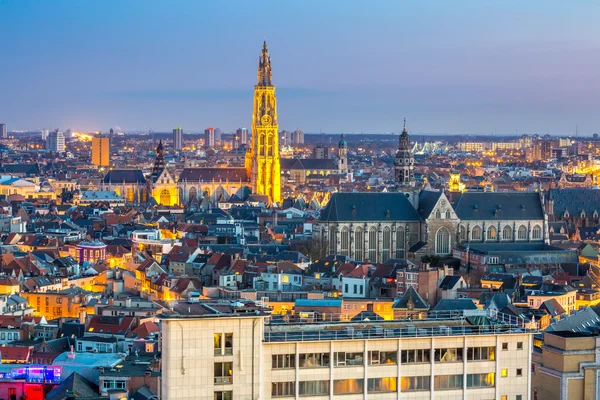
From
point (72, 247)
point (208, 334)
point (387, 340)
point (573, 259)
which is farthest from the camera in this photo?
point (72, 247)

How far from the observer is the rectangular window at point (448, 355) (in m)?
31.8

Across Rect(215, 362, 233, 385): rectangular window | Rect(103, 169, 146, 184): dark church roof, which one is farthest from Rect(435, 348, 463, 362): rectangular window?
Rect(103, 169, 146, 184): dark church roof

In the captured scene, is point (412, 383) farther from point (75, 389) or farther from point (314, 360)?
point (75, 389)

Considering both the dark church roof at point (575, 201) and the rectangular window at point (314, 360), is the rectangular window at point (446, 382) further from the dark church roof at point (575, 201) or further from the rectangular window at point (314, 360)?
the dark church roof at point (575, 201)

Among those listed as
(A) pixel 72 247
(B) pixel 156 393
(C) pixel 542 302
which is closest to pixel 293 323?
(B) pixel 156 393

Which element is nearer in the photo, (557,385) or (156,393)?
(557,385)

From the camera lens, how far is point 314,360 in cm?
3084

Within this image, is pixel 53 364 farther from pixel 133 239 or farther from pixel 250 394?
pixel 133 239

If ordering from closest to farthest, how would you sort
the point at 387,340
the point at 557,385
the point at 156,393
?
the point at 387,340 → the point at 557,385 → the point at 156,393

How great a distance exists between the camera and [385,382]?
31.5 meters

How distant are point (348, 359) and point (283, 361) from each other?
64.8 inches

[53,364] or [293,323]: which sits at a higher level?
[293,323]

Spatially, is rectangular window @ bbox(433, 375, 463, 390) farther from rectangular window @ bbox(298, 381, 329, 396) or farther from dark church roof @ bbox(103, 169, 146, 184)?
dark church roof @ bbox(103, 169, 146, 184)

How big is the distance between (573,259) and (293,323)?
197 feet
